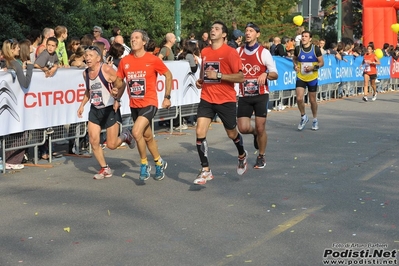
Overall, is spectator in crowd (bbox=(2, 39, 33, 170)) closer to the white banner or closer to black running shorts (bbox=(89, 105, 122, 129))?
the white banner

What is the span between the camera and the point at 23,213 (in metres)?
8.45

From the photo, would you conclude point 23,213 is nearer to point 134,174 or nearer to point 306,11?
point 134,174

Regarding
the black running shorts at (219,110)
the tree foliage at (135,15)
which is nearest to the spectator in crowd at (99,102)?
the black running shorts at (219,110)

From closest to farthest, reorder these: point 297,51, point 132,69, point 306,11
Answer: point 132,69 < point 297,51 < point 306,11

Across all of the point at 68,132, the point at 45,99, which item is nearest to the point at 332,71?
the point at 68,132

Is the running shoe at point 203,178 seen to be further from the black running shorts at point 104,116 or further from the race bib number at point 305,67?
the race bib number at point 305,67

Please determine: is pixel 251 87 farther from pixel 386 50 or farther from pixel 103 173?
pixel 386 50

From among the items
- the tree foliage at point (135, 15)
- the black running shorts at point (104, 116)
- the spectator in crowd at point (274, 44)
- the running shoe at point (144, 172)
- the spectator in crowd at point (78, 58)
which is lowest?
the running shoe at point (144, 172)

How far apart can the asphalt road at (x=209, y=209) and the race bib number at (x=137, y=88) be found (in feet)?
3.74

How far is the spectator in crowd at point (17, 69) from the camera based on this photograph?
1079cm

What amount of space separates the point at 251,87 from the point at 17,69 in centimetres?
322

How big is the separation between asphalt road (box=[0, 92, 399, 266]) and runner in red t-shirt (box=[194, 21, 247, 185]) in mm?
519

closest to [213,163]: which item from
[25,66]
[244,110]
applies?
[244,110]

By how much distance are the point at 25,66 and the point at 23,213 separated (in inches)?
147
